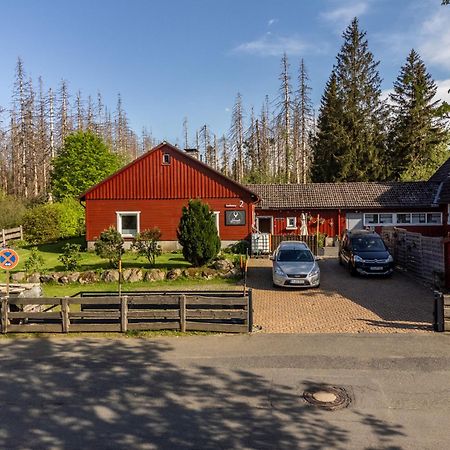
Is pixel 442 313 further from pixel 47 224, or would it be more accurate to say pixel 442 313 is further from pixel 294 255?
pixel 47 224

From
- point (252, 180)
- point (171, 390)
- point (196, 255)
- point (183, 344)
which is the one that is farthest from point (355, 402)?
point (252, 180)

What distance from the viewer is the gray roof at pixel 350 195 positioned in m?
28.2

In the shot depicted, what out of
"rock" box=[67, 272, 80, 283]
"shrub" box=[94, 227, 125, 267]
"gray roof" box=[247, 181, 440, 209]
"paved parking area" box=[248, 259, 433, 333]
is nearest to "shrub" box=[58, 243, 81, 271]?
"rock" box=[67, 272, 80, 283]

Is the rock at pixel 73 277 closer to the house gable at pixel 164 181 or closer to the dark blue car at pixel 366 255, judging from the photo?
the house gable at pixel 164 181

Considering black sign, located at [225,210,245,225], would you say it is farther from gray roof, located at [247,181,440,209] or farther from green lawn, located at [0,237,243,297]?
green lawn, located at [0,237,243,297]

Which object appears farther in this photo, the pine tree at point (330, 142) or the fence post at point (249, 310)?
the pine tree at point (330, 142)

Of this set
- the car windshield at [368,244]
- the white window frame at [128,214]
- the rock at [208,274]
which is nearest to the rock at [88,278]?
the rock at [208,274]

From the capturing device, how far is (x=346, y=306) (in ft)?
42.1

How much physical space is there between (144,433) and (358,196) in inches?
1023

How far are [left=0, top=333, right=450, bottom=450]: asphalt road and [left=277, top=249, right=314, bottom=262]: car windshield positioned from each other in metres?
6.51

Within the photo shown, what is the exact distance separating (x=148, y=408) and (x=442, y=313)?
7.31 metres

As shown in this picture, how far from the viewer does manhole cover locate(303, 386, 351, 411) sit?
6.44 m

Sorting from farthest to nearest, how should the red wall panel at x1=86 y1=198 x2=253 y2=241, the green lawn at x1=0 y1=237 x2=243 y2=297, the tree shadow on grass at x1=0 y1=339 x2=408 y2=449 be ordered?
the red wall panel at x1=86 y1=198 x2=253 y2=241 → the green lawn at x1=0 y1=237 x2=243 y2=297 → the tree shadow on grass at x1=0 y1=339 x2=408 y2=449

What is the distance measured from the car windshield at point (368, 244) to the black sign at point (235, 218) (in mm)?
8300
